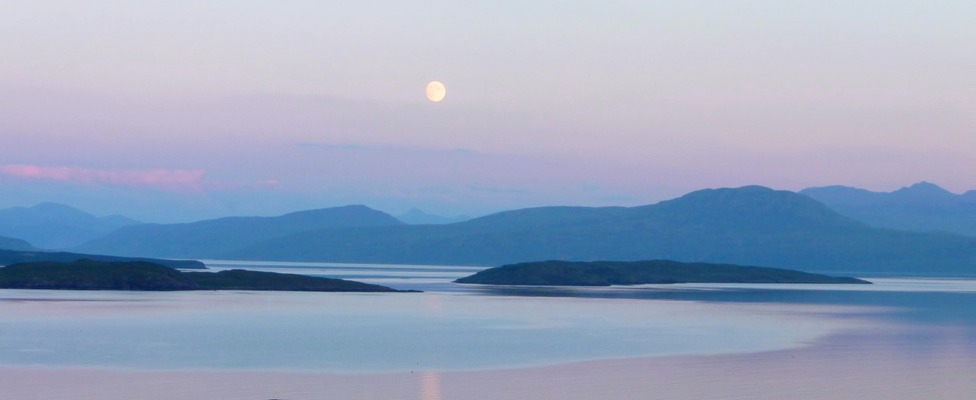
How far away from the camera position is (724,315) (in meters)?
73.4

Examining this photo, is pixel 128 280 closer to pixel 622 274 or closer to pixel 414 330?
pixel 414 330

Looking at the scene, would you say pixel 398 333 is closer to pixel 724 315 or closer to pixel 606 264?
pixel 724 315

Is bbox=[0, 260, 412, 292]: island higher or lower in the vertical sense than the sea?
higher

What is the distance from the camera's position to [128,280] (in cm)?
9850

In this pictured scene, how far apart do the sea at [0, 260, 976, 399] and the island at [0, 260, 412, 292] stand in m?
9.64

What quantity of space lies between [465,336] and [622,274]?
92.8m

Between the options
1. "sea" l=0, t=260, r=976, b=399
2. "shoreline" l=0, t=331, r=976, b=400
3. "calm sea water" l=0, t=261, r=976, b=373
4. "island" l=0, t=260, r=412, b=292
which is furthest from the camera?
"island" l=0, t=260, r=412, b=292

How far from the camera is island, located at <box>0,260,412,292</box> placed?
97.8 meters

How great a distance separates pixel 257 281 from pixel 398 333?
5475 centimetres

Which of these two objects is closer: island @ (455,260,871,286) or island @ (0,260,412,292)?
island @ (0,260,412,292)

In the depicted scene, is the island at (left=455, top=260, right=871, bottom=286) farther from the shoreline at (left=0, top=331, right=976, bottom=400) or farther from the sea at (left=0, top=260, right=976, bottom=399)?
the shoreline at (left=0, top=331, right=976, bottom=400)

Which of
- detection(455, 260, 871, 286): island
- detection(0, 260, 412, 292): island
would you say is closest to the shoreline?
detection(0, 260, 412, 292): island

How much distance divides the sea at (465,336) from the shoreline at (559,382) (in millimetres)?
258

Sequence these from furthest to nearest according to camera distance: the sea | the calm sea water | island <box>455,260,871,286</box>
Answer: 1. island <box>455,260,871,286</box>
2. the calm sea water
3. the sea
